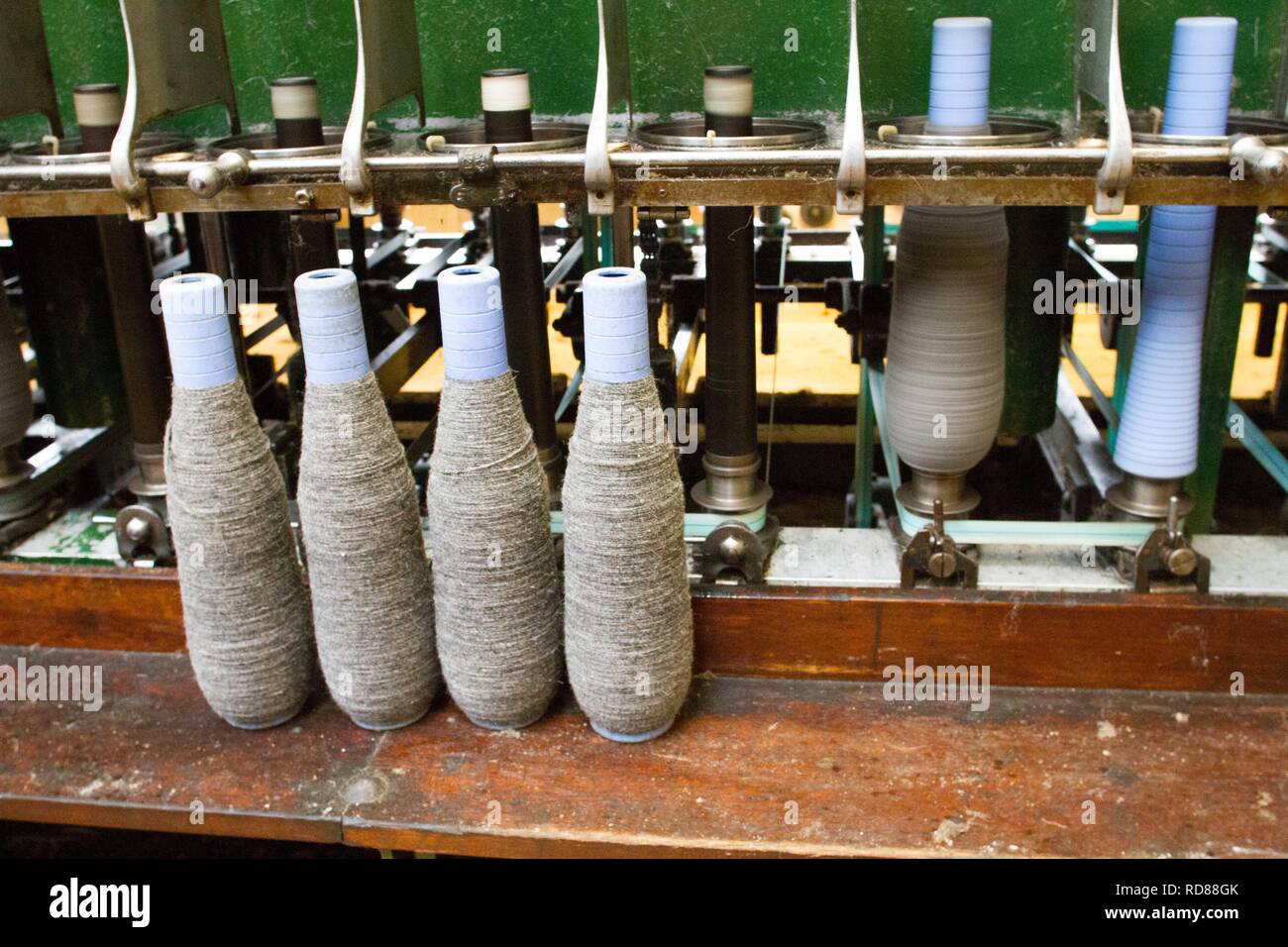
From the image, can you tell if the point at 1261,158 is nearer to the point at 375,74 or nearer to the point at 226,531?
the point at 375,74

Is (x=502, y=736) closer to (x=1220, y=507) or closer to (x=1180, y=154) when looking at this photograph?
(x=1180, y=154)

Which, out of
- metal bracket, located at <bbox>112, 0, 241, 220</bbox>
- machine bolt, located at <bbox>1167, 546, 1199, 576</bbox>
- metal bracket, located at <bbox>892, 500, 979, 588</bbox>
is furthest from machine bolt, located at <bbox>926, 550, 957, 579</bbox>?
metal bracket, located at <bbox>112, 0, 241, 220</bbox>

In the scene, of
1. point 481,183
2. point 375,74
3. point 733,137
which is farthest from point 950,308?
point 375,74

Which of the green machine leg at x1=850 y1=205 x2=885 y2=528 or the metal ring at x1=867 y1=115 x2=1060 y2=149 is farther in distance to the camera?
the green machine leg at x1=850 y1=205 x2=885 y2=528

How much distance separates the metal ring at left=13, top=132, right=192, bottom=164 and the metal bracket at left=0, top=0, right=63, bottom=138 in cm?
5

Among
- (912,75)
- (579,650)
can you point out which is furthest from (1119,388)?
(579,650)

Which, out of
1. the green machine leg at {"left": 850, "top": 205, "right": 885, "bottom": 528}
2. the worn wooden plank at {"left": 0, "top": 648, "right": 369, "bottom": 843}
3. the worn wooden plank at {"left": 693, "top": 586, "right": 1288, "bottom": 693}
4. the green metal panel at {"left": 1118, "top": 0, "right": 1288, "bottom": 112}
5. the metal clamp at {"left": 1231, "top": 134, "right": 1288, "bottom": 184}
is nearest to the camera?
the metal clamp at {"left": 1231, "top": 134, "right": 1288, "bottom": 184}

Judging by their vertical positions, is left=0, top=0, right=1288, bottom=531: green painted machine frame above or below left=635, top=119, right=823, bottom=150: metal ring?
above

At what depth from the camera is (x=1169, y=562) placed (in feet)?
4.31

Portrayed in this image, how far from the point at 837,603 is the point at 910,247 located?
40cm

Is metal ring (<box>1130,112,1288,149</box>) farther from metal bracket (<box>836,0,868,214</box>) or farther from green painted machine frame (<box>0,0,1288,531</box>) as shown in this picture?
metal bracket (<box>836,0,868,214</box>)

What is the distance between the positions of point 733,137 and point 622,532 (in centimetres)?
44

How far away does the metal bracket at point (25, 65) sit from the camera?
1.46 m

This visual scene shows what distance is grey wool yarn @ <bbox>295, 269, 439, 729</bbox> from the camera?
1137 millimetres
